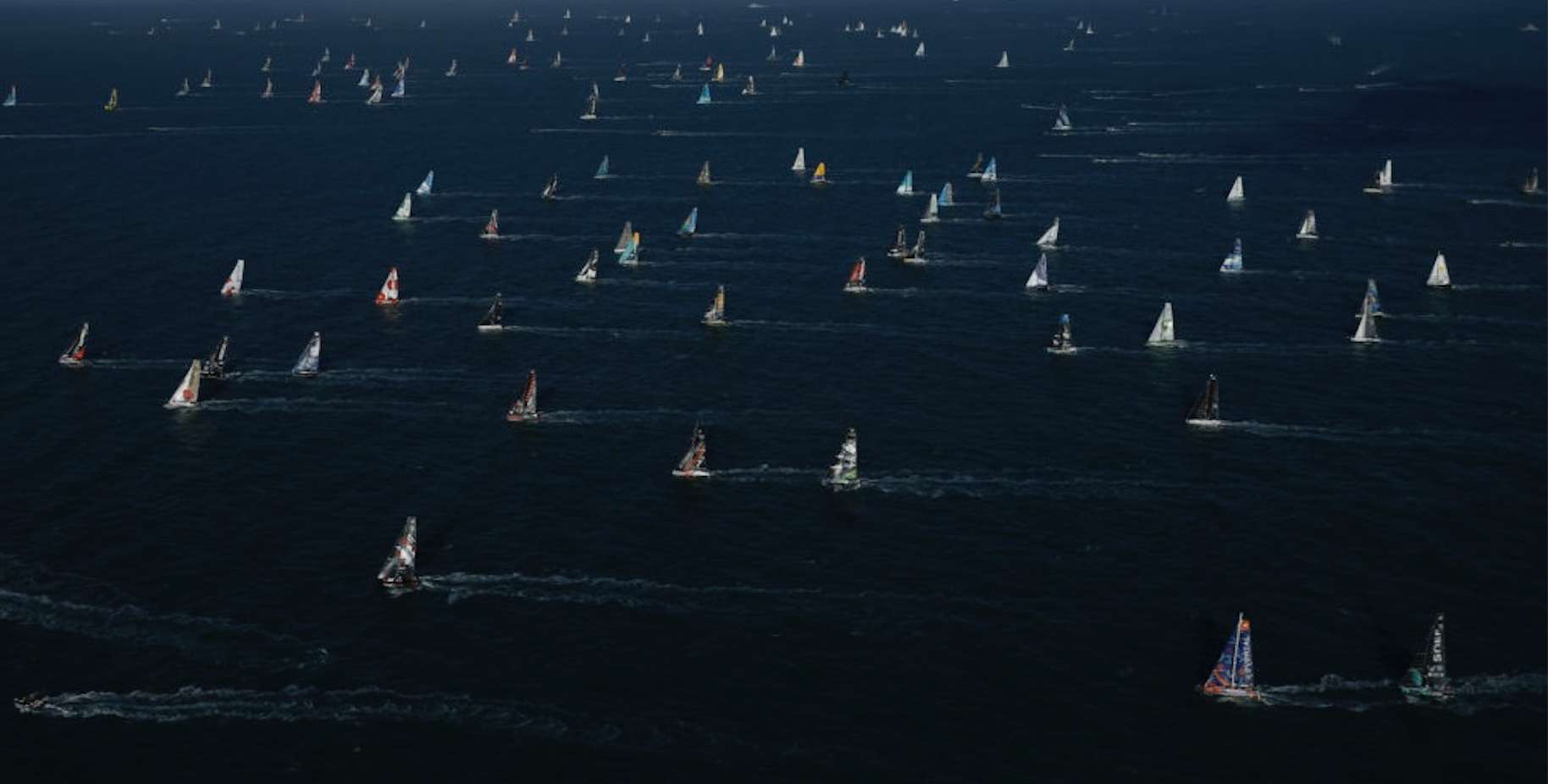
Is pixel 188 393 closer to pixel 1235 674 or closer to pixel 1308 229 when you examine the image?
pixel 1235 674

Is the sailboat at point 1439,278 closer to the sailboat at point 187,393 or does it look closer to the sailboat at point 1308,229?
the sailboat at point 1308,229

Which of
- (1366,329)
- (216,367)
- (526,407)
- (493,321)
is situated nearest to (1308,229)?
(1366,329)

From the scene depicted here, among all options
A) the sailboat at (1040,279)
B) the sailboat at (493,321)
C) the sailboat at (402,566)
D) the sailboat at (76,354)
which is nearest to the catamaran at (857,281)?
the sailboat at (1040,279)

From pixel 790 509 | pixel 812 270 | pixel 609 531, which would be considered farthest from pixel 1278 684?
pixel 812 270

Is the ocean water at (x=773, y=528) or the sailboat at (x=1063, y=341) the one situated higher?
the sailboat at (x=1063, y=341)

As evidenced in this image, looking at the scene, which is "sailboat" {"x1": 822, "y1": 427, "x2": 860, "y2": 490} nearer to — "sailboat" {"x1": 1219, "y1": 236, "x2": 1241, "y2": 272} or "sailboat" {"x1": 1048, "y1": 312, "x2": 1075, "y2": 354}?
"sailboat" {"x1": 1048, "y1": 312, "x2": 1075, "y2": 354}
